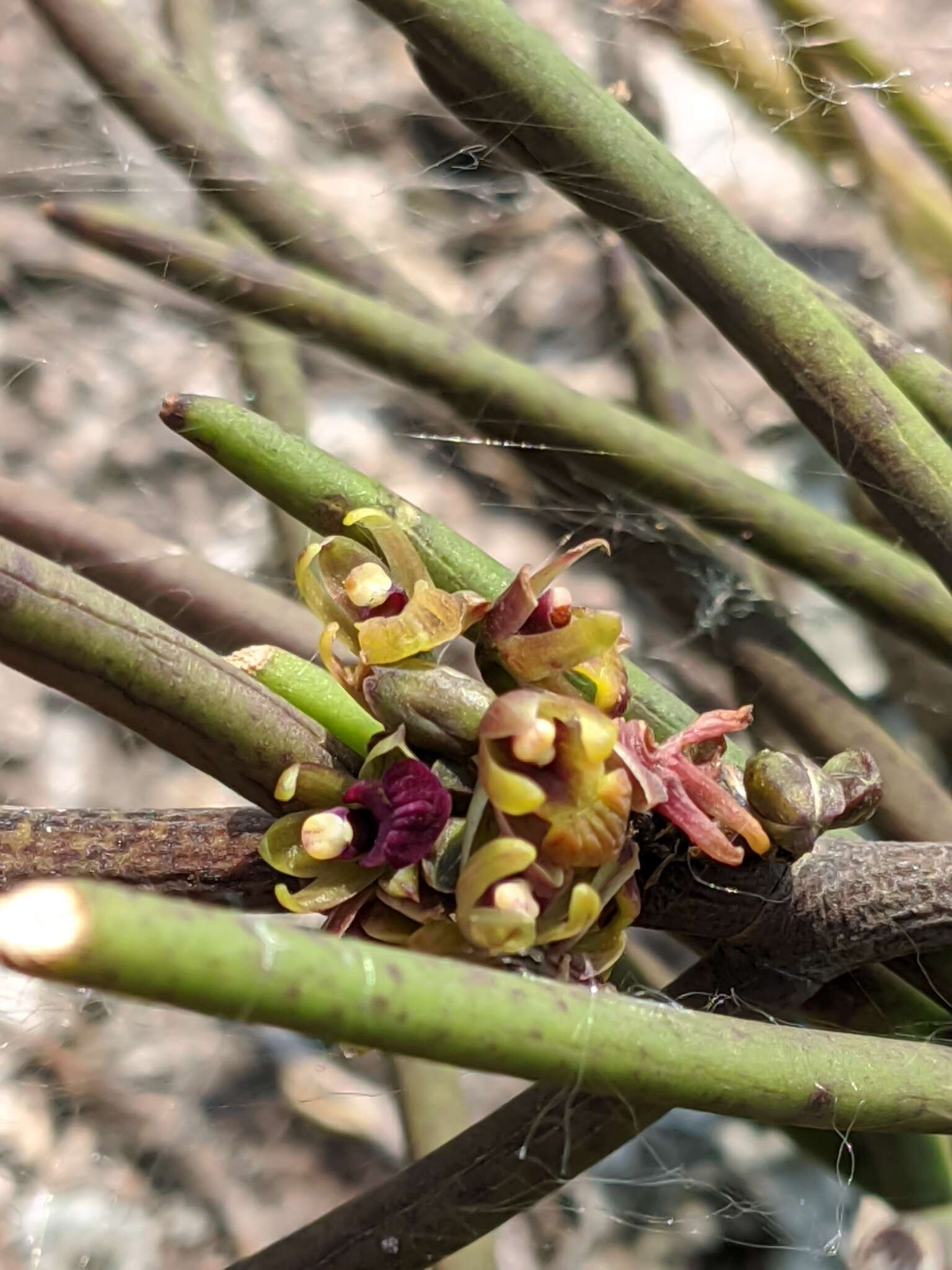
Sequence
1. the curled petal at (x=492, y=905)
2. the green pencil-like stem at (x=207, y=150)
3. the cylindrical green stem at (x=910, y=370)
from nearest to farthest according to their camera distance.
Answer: the curled petal at (x=492, y=905) < the cylindrical green stem at (x=910, y=370) < the green pencil-like stem at (x=207, y=150)

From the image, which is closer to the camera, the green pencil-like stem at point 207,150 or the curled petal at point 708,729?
the curled petal at point 708,729

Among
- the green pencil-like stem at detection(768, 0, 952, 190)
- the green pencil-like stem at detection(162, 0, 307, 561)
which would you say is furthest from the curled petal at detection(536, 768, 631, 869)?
the green pencil-like stem at detection(768, 0, 952, 190)

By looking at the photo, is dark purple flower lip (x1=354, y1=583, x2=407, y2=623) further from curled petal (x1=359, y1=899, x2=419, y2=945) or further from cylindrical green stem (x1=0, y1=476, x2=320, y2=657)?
cylindrical green stem (x1=0, y1=476, x2=320, y2=657)

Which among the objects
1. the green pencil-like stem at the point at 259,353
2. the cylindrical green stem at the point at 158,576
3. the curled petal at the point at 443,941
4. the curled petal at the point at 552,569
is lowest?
the cylindrical green stem at the point at 158,576

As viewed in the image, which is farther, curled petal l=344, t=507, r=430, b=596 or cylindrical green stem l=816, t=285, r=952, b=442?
cylindrical green stem l=816, t=285, r=952, b=442

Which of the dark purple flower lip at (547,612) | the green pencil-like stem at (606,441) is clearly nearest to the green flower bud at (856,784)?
the dark purple flower lip at (547,612)

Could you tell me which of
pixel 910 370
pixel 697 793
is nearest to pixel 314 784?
pixel 697 793

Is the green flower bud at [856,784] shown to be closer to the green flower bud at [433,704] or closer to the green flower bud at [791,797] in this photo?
the green flower bud at [791,797]

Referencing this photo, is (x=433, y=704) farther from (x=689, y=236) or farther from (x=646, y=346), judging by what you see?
(x=646, y=346)
